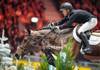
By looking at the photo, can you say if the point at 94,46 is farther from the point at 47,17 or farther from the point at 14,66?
the point at 47,17

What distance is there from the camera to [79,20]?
651 inches

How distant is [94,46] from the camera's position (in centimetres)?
1645

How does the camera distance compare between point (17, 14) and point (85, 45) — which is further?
point (17, 14)

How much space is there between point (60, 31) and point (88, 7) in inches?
328

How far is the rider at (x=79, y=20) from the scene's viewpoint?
15969mm

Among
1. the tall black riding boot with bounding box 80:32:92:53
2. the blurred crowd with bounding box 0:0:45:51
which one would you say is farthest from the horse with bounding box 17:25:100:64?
the blurred crowd with bounding box 0:0:45:51

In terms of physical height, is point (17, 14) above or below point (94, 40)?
above

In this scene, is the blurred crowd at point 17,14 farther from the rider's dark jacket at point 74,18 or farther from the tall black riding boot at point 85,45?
the tall black riding boot at point 85,45

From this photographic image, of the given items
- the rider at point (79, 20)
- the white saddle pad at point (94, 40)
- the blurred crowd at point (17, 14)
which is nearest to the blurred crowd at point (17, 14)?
the blurred crowd at point (17, 14)

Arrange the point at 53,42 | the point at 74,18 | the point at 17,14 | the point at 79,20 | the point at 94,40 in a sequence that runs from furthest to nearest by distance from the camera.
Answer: the point at 17,14
the point at 79,20
the point at 94,40
the point at 74,18
the point at 53,42

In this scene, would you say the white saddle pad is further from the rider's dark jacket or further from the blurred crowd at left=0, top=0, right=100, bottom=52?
the blurred crowd at left=0, top=0, right=100, bottom=52

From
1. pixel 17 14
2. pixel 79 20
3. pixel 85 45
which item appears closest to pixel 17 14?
pixel 17 14

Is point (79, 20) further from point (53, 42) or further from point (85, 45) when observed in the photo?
point (53, 42)

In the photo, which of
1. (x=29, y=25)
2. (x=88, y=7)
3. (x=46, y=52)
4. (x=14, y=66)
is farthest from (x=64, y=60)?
(x=88, y=7)
